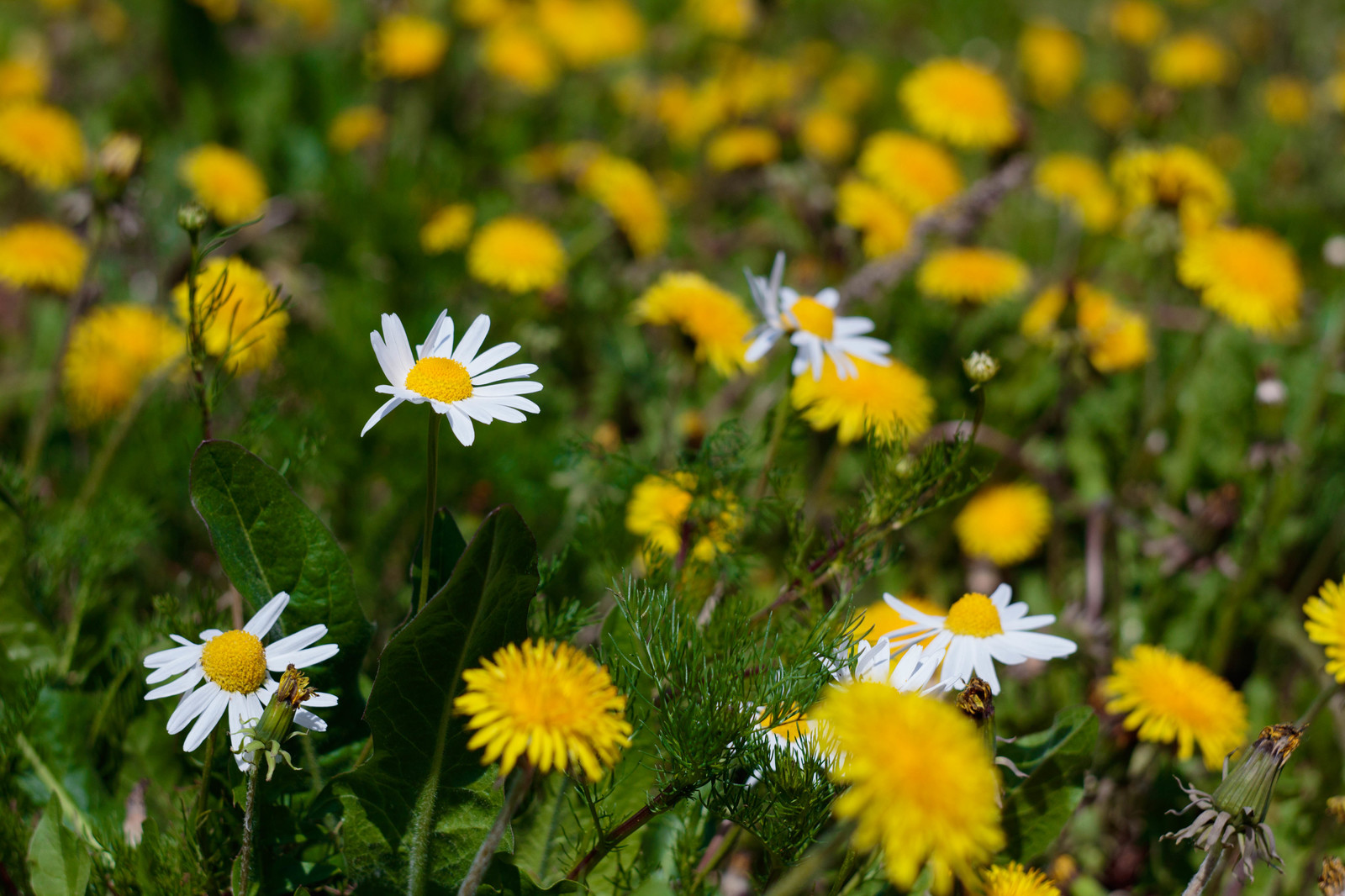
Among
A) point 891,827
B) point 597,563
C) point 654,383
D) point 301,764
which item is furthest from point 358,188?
point 891,827

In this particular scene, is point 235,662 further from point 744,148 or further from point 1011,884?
point 744,148

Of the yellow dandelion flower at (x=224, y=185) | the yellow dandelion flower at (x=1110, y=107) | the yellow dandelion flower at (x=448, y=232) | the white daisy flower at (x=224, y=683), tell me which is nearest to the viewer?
the white daisy flower at (x=224, y=683)

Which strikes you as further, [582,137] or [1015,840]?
[582,137]

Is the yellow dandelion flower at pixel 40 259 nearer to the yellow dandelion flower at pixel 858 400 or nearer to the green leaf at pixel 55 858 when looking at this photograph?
the green leaf at pixel 55 858

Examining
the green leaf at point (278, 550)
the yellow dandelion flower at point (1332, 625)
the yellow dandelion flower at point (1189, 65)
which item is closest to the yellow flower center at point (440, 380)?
the green leaf at point (278, 550)

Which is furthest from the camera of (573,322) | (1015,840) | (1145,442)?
(573,322)

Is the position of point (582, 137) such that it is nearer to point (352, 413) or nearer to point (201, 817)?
point (352, 413)

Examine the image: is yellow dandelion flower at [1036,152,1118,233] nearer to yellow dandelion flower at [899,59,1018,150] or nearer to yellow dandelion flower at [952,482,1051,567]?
yellow dandelion flower at [899,59,1018,150]

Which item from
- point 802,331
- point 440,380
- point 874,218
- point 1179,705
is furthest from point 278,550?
point 874,218
